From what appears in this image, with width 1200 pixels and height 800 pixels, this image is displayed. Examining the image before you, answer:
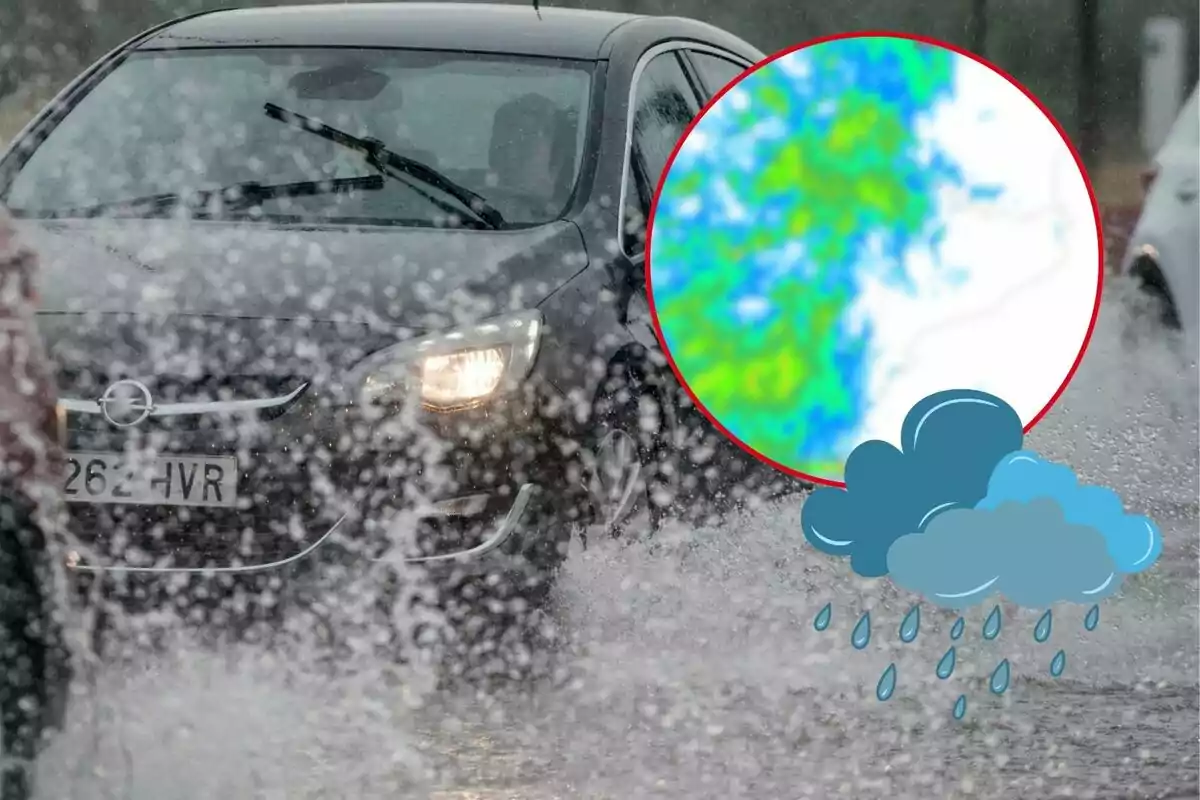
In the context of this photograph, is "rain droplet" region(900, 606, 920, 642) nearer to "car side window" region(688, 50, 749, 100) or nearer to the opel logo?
"car side window" region(688, 50, 749, 100)

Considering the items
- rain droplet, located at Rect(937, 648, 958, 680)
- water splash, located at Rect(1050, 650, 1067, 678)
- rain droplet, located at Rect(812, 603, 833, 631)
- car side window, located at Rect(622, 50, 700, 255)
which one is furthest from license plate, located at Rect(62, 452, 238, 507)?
water splash, located at Rect(1050, 650, 1067, 678)

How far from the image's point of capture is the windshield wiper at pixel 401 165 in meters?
5.45

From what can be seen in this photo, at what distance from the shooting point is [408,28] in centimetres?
597

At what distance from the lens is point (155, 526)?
15.2ft

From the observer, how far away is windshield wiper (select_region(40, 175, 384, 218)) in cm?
546

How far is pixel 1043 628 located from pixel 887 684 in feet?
1.95

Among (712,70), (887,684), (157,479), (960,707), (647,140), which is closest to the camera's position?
(157,479)

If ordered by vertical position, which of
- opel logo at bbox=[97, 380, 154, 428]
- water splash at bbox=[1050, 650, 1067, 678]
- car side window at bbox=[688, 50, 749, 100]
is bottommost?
water splash at bbox=[1050, 650, 1067, 678]

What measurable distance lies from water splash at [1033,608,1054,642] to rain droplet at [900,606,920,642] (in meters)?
0.29

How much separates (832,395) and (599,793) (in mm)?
1111

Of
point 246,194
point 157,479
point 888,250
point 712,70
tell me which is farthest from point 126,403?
point 712,70

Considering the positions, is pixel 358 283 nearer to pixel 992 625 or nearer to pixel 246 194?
pixel 246 194

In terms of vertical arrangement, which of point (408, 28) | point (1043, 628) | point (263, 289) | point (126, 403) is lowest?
point (1043, 628)

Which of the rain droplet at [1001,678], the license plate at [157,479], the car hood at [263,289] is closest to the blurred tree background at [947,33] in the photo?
the car hood at [263,289]
